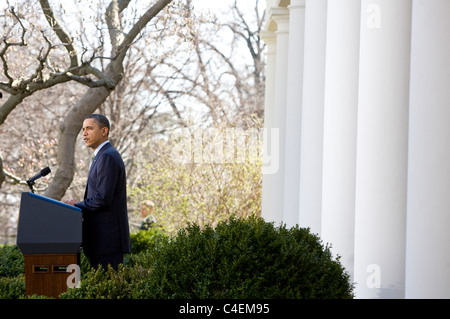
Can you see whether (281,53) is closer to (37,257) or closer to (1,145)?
(37,257)

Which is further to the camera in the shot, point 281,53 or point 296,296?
point 281,53

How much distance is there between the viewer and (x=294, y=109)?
34.6ft

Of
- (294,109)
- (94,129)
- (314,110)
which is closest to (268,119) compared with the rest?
(294,109)

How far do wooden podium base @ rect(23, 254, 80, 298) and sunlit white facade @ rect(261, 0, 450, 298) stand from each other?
2.62 metres

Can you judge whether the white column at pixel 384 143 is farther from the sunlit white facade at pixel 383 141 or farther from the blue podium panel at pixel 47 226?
the blue podium panel at pixel 47 226

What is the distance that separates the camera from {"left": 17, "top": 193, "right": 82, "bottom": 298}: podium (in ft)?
18.8

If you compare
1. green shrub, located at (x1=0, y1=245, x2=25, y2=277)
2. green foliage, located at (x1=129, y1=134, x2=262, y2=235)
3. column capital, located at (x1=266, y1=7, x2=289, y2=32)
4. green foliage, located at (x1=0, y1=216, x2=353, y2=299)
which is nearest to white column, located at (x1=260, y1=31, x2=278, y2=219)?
green foliage, located at (x1=129, y1=134, x2=262, y2=235)

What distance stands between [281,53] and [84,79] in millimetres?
4220

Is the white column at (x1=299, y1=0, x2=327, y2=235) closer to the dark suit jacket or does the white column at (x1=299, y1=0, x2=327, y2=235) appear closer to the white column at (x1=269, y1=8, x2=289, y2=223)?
the dark suit jacket

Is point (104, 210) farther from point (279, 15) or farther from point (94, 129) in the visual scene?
point (279, 15)

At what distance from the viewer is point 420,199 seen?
496 centimetres
